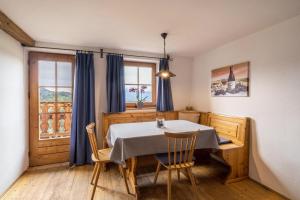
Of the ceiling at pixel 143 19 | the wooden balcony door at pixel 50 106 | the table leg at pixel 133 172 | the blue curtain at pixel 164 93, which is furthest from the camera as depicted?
the blue curtain at pixel 164 93

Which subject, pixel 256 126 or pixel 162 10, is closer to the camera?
pixel 162 10

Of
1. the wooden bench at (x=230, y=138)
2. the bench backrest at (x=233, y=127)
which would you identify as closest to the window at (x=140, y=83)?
the wooden bench at (x=230, y=138)

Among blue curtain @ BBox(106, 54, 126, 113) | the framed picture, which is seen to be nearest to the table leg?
blue curtain @ BBox(106, 54, 126, 113)

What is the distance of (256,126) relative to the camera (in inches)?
103

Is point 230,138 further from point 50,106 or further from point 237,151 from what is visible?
point 50,106

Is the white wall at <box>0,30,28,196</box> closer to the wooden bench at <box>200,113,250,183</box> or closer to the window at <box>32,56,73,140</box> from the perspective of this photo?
the window at <box>32,56,73,140</box>

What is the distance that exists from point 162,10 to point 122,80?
1827 millimetres

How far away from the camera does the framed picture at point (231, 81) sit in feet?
9.19

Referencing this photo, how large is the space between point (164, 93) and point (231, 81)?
1.40 m

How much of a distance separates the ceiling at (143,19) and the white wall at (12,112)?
0.45m

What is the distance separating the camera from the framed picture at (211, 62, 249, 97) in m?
2.80

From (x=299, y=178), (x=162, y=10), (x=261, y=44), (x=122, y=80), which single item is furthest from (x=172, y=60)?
(x=299, y=178)

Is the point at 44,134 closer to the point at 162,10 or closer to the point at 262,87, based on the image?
the point at 162,10

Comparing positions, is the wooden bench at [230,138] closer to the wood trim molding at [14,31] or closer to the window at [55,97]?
the window at [55,97]
